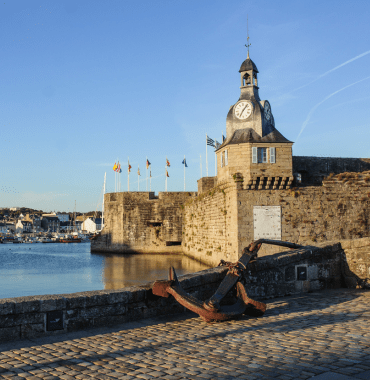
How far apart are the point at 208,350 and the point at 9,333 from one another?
2.18 m

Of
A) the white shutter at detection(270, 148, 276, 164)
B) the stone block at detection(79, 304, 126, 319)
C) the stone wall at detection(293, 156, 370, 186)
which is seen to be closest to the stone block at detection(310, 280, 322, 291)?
the stone block at detection(79, 304, 126, 319)

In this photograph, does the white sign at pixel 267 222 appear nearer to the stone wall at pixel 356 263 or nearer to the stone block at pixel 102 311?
the stone wall at pixel 356 263

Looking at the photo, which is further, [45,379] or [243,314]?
[243,314]

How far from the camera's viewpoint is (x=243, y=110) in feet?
63.1

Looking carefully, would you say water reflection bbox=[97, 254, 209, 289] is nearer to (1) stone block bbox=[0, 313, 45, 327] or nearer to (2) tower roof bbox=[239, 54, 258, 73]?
(2) tower roof bbox=[239, 54, 258, 73]

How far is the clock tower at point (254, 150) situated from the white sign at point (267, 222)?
101cm

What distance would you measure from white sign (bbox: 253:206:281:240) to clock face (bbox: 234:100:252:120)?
4537 millimetres

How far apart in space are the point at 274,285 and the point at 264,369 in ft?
11.5

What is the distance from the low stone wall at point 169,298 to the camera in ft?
14.7

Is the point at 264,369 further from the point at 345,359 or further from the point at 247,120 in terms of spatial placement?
the point at 247,120

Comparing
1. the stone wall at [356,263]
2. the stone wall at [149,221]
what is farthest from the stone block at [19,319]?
the stone wall at [149,221]

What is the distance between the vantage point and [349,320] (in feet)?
16.5

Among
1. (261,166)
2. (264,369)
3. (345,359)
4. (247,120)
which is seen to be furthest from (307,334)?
(247,120)

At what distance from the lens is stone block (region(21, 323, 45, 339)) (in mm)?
4438
